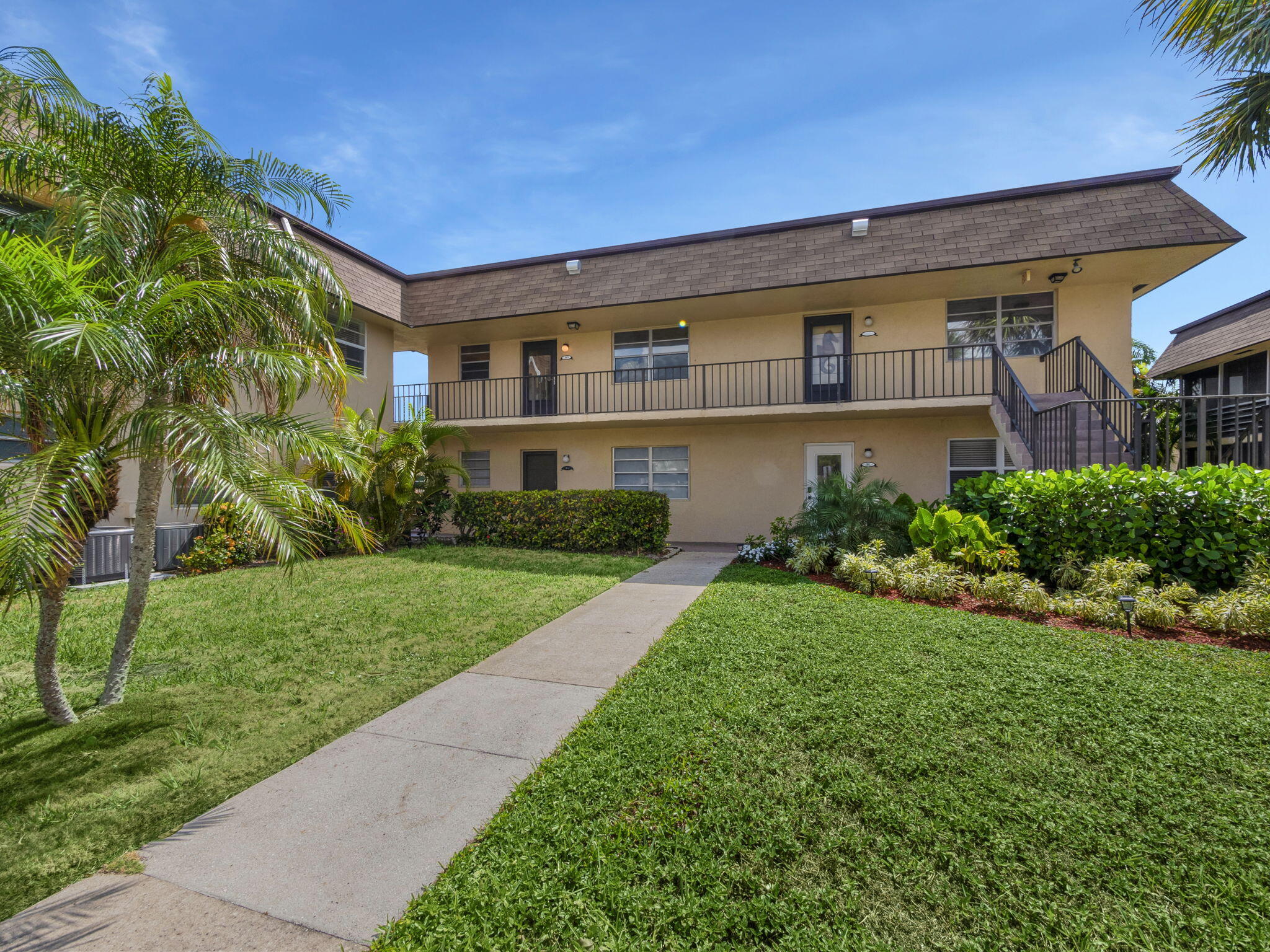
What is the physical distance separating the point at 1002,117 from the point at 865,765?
9.11m

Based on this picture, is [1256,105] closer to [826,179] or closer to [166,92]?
[826,179]

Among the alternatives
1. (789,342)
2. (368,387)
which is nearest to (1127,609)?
(789,342)

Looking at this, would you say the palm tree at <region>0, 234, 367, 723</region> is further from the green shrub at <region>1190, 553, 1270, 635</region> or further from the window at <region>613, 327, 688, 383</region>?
the window at <region>613, 327, 688, 383</region>

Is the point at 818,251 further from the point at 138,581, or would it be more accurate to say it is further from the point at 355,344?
the point at 138,581

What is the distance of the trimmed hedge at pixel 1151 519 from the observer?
6.01 metres

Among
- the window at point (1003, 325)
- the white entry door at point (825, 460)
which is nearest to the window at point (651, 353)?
the white entry door at point (825, 460)

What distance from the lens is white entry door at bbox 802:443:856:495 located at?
1258 centimetres

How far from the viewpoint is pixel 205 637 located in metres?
5.72

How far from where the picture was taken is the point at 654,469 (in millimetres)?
14031

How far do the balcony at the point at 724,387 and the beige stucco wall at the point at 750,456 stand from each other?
1.97 feet

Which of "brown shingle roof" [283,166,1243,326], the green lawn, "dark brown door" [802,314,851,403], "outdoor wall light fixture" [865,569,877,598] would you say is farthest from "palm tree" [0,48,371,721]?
"dark brown door" [802,314,851,403]

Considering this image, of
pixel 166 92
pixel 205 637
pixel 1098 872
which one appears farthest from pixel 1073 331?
pixel 205 637

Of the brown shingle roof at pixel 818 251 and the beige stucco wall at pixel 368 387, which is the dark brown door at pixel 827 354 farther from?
the beige stucco wall at pixel 368 387

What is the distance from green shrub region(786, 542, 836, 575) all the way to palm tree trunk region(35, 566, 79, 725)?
794cm
